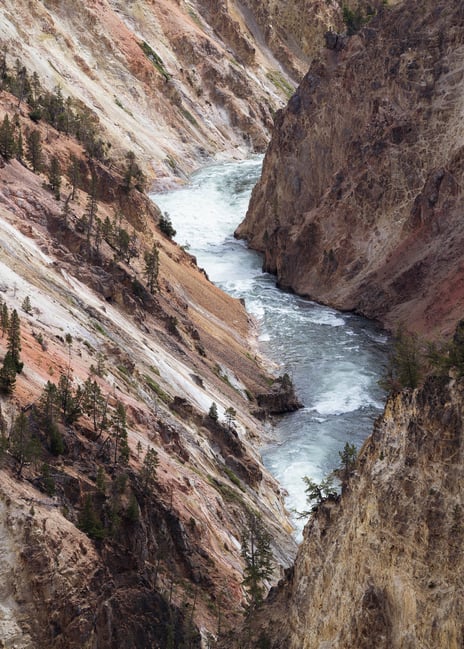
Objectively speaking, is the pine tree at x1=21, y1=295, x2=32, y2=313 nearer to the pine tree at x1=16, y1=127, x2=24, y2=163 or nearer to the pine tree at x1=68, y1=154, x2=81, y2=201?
the pine tree at x1=16, y1=127, x2=24, y2=163

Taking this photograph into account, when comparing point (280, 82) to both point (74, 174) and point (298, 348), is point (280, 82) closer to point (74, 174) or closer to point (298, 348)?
point (298, 348)

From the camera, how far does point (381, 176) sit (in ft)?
203

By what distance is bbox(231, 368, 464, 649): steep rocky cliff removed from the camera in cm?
1670

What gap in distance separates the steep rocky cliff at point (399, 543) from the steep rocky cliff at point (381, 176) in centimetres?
3088

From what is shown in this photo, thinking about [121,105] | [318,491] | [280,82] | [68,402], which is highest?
[280,82]

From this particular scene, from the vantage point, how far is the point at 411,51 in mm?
64438

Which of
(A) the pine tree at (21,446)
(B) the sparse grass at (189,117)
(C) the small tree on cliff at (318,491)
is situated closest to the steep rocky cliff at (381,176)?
(C) the small tree on cliff at (318,491)

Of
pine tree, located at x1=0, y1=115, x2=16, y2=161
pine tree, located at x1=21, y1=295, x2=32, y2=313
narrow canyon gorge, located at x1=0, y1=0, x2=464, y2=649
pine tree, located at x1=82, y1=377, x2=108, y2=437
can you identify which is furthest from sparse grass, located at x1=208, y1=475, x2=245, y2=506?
pine tree, located at x1=0, y1=115, x2=16, y2=161

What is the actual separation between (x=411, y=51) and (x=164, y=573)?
4954 cm

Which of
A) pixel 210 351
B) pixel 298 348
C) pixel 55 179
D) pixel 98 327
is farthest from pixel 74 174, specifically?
pixel 298 348

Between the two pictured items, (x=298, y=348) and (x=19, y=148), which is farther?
(x=298, y=348)

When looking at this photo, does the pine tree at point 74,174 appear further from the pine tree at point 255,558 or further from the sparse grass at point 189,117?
the sparse grass at point 189,117

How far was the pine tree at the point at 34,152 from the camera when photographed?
4641cm

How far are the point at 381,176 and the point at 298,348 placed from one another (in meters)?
15.5
